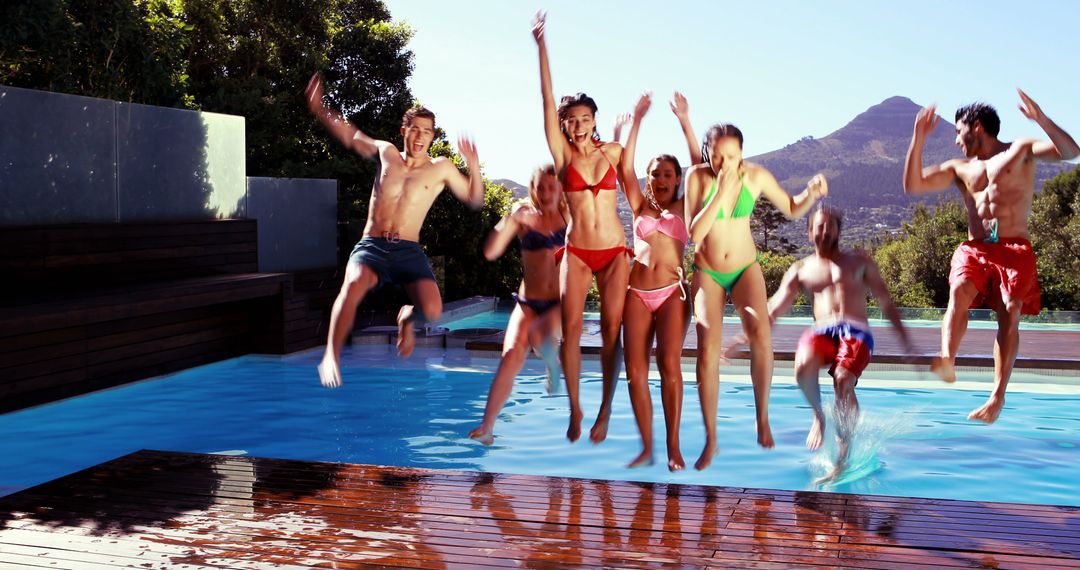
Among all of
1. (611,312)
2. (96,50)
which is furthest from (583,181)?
(96,50)

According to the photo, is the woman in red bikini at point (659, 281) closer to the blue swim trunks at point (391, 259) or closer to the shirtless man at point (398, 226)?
the shirtless man at point (398, 226)

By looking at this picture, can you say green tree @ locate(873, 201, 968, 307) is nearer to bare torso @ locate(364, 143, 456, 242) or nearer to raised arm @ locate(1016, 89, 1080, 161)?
raised arm @ locate(1016, 89, 1080, 161)

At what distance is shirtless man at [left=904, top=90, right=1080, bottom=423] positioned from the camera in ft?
21.1

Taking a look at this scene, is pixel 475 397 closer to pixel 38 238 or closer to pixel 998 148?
pixel 38 238

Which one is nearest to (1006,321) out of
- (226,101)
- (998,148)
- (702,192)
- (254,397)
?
(998,148)

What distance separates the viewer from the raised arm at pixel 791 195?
634 cm

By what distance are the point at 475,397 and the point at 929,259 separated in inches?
523

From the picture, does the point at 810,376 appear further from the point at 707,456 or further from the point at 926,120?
the point at 926,120

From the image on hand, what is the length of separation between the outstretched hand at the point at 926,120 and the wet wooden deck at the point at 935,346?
19.7 ft

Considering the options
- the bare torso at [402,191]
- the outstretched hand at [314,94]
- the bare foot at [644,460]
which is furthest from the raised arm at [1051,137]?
the outstretched hand at [314,94]

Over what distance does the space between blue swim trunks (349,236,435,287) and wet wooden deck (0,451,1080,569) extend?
1418 millimetres

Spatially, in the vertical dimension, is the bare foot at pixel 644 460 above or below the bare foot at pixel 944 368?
below

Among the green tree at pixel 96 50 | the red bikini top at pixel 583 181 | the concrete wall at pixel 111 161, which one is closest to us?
the red bikini top at pixel 583 181

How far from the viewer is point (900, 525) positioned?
598 cm
